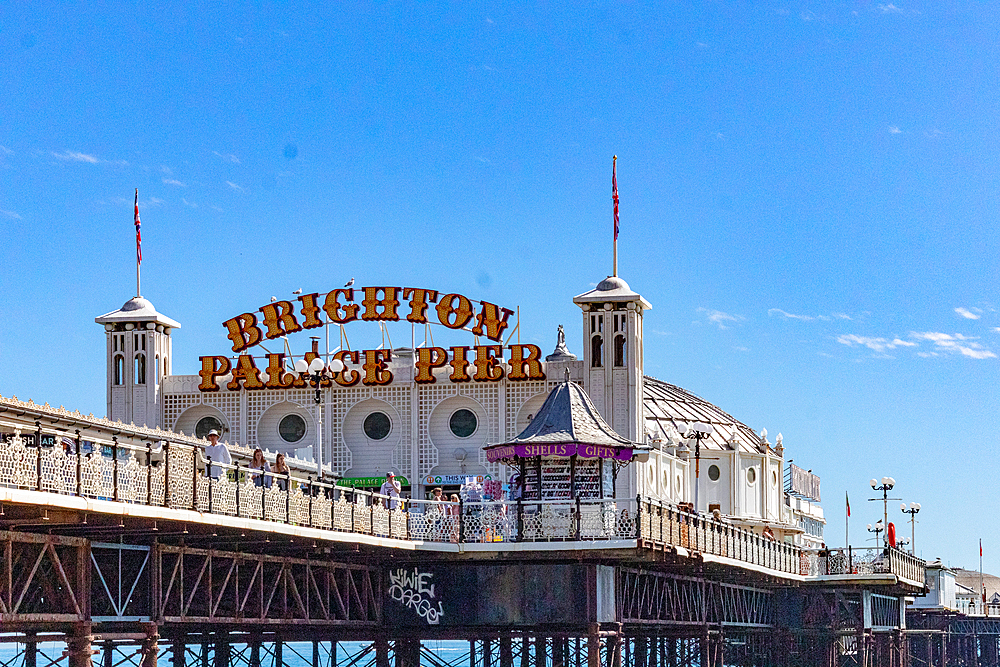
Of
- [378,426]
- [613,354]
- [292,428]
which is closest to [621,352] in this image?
[613,354]

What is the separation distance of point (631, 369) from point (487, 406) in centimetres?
580

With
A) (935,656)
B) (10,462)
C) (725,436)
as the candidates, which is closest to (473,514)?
(10,462)

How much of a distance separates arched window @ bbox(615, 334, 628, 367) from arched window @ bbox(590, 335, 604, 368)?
57cm

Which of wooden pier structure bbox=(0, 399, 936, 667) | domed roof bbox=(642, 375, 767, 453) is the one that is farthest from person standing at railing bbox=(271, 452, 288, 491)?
domed roof bbox=(642, 375, 767, 453)

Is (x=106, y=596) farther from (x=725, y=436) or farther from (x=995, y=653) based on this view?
(x=995, y=653)

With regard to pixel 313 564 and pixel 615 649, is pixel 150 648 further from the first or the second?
pixel 615 649

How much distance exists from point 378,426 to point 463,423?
3496mm

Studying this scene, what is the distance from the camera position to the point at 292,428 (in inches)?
2643

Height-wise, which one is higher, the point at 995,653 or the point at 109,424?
the point at 109,424

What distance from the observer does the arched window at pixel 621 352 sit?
6425cm

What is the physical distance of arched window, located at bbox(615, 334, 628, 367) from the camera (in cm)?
6425

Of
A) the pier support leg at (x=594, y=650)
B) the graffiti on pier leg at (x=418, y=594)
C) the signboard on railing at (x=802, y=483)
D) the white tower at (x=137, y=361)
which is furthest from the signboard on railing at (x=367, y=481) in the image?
the signboard on railing at (x=802, y=483)

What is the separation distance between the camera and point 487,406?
213 ft

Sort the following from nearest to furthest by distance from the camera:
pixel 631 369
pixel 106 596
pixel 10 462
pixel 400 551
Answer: pixel 10 462 → pixel 106 596 → pixel 400 551 → pixel 631 369
